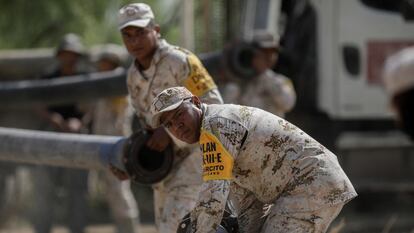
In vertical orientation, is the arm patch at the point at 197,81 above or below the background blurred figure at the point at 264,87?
above

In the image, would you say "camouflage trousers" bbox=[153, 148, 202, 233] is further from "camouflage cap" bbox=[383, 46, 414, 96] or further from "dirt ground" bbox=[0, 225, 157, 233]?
"dirt ground" bbox=[0, 225, 157, 233]

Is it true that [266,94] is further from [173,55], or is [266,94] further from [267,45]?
[173,55]

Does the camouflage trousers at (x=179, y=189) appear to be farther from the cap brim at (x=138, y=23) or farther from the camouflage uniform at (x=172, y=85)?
the cap brim at (x=138, y=23)

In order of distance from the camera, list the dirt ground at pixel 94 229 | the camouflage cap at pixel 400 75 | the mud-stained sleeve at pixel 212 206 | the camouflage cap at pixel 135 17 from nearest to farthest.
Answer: the camouflage cap at pixel 400 75, the mud-stained sleeve at pixel 212 206, the camouflage cap at pixel 135 17, the dirt ground at pixel 94 229

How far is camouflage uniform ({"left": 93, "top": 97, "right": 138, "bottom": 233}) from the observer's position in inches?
314

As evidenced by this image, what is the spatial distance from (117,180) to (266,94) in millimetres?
1252

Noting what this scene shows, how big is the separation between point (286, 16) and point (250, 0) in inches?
28.5

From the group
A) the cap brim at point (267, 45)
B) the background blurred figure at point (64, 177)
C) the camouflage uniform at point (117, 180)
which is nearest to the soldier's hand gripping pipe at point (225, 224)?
the camouflage uniform at point (117, 180)

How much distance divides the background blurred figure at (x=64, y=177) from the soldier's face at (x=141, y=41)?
275cm

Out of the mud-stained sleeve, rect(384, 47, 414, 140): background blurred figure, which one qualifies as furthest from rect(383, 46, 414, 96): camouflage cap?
the mud-stained sleeve

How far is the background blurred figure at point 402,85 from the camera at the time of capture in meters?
2.65

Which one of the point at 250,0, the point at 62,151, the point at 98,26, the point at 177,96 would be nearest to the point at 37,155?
the point at 62,151

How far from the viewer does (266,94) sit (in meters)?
7.93

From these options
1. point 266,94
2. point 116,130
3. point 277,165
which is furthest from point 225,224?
point 116,130
